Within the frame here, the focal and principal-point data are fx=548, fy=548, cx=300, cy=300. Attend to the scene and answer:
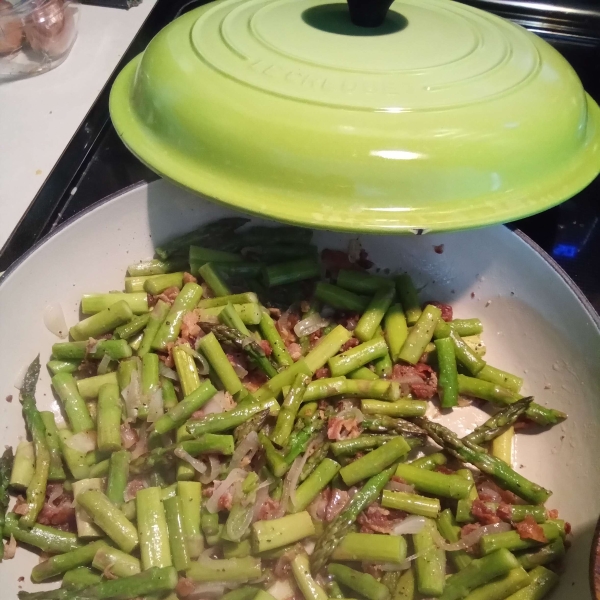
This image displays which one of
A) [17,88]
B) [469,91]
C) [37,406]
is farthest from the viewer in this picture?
[17,88]

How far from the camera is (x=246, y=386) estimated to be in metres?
1.69

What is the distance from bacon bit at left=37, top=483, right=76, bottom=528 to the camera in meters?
1.42

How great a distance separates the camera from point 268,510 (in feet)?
4.64

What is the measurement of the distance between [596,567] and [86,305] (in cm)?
148

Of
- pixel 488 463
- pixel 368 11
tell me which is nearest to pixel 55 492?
pixel 488 463

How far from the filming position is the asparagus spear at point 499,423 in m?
1.59

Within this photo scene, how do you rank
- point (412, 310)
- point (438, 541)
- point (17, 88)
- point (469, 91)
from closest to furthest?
1. point (469, 91)
2. point (438, 541)
3. point (412, 310)
4. point (17, 88)

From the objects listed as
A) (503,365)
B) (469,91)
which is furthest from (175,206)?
(503,365)

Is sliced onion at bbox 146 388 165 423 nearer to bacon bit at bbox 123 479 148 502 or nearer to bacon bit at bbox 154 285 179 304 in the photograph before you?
bacon bit at bbox 123 479 148 502

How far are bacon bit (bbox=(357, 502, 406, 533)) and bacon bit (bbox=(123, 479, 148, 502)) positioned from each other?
Answer: 1.93 feet

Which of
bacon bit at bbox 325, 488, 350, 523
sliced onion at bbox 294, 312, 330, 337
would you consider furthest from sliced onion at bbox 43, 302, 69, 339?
bacon bit at bbox 325, 488, 350, 523

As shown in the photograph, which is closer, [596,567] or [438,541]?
[596,567]

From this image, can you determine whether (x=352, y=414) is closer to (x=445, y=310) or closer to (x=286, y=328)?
(x=286, y=328)

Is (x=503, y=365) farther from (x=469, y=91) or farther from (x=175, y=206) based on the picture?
(x=175, y=206)
